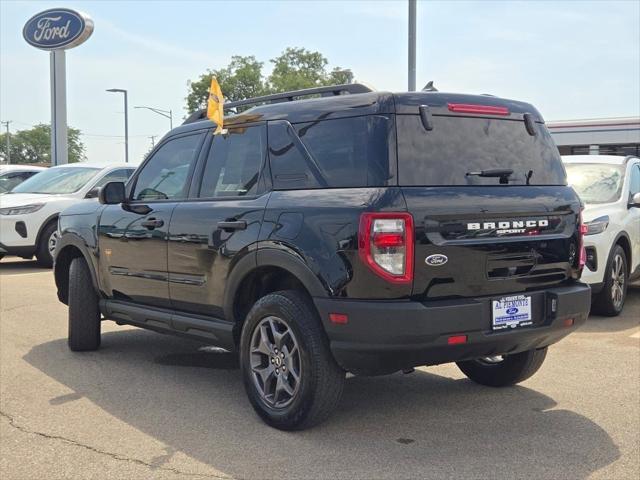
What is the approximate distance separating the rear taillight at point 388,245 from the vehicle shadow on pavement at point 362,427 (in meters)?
0.98

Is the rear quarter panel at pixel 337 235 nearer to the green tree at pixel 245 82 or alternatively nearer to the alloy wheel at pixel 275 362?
the alloy wheel at pixel 275 362

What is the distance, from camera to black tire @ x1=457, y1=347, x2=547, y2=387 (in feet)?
16.5

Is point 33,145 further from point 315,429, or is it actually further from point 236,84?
point 315,429

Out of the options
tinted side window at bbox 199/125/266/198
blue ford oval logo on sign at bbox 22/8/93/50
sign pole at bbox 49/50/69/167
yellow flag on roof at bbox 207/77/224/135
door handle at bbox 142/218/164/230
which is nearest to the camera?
tinted side window at bbox 199/125/266/198

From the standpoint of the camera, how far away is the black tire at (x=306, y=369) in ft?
13.3

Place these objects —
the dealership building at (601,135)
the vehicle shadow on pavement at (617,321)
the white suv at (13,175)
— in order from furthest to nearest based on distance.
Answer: the dealership building at (601,135) → the white suv at (13,175) → the vehicle shadow on pavement at (617,321)

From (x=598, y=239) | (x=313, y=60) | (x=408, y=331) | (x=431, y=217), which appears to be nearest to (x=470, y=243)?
(x=431, y=217)

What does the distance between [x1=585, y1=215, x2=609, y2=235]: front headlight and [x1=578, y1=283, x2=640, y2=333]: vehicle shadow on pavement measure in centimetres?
91

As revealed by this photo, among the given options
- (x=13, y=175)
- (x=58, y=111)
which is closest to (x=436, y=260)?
(x=13, y=175)

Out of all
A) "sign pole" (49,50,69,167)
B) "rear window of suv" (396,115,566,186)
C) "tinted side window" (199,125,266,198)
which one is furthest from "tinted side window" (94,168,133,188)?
"sign pole" (49,50,69,167)

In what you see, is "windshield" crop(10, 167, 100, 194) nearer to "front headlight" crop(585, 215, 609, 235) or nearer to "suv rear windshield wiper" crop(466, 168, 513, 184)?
"front headlight" crop(585, 215, 609, 235)

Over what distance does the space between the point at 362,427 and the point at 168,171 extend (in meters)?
2.41

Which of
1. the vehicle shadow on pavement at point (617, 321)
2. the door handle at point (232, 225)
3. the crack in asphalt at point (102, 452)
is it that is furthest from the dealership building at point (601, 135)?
the crack in asphalt at point (102, 452)

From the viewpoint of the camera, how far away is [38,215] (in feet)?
38.7
